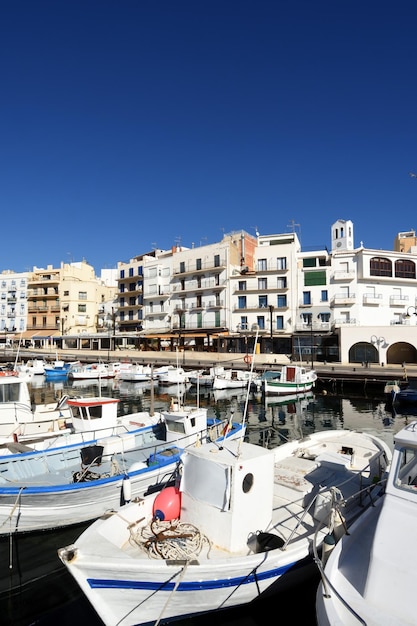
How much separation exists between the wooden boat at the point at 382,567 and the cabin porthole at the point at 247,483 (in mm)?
1568

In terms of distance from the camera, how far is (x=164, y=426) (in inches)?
604

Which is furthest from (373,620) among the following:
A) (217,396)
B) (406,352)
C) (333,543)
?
(406,352)

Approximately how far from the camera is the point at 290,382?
33688 millimetres

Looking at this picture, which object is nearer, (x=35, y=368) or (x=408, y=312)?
(x=408, y=312)

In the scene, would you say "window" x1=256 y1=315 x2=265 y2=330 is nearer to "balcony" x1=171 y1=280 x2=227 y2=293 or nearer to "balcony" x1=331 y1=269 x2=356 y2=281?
"balcony" x1=171 y1=280 x2=227 y2=293

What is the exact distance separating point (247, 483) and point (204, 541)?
4.16 ft

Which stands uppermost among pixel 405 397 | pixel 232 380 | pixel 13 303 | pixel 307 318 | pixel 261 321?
pixel 13 303

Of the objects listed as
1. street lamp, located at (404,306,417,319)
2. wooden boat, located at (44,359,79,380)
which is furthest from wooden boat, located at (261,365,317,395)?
wooden boat, located at (44,359,79,380)

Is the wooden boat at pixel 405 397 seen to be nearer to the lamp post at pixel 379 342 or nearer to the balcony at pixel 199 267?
the lamp post at pixel 379 342

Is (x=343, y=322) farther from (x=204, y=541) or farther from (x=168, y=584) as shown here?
(x=168, y=584)

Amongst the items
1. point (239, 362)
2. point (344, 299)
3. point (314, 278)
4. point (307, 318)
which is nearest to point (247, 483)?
point (239, 362)

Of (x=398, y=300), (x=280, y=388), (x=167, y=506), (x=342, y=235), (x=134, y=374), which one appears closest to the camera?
(x=167, y=506)

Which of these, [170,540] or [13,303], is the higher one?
[13,303]

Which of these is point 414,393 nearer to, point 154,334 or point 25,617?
point 25,617
